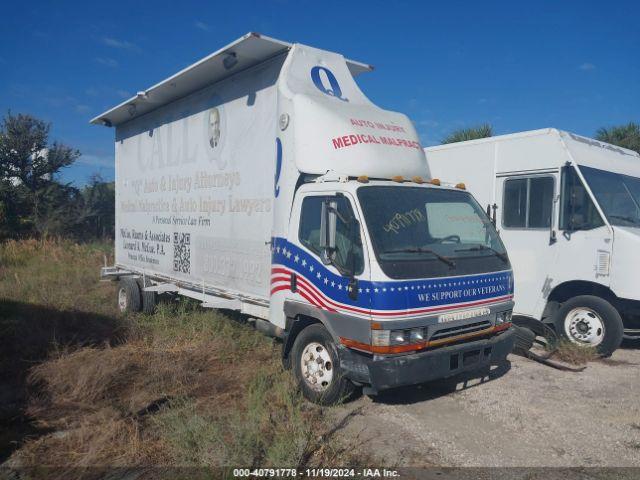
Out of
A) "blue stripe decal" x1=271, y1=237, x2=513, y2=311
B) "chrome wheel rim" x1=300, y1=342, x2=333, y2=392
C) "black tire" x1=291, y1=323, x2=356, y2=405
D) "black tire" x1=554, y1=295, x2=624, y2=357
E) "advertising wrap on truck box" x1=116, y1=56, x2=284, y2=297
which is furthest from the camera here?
"black tire" x1=554, y1=295, x2=624, y2=357

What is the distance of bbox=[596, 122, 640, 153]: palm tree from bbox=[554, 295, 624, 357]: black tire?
1199cm

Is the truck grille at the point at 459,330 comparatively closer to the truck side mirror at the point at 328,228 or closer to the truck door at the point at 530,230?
the truck side mirror at the point at 328,228

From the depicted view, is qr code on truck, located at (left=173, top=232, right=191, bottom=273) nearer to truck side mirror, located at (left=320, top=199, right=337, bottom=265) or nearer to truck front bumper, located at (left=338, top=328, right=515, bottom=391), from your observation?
truck side mirror, located at (left=320, top=199, right=337, bottom=265)

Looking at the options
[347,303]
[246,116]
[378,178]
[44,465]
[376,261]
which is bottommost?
[44,465]

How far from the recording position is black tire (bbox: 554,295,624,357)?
695 cm

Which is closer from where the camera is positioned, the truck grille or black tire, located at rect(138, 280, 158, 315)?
the truck grille

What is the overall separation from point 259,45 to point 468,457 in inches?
183

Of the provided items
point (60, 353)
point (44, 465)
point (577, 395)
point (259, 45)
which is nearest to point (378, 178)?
point (259, 45)

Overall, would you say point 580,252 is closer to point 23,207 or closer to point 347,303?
point 347,303

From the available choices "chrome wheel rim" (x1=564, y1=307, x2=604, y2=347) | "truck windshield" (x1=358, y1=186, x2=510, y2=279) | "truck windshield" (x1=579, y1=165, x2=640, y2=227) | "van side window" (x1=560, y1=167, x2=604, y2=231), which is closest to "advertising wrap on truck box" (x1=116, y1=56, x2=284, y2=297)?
→ "truck windshield" (x1=358, y1=186, x2=510, y2=279)

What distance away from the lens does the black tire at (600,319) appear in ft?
22.8

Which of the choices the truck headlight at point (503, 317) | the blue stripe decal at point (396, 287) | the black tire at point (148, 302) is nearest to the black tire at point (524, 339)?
the truck headlight at point (503, 317)

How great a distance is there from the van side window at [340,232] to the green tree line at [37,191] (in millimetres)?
16420

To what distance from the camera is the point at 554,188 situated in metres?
7.57
